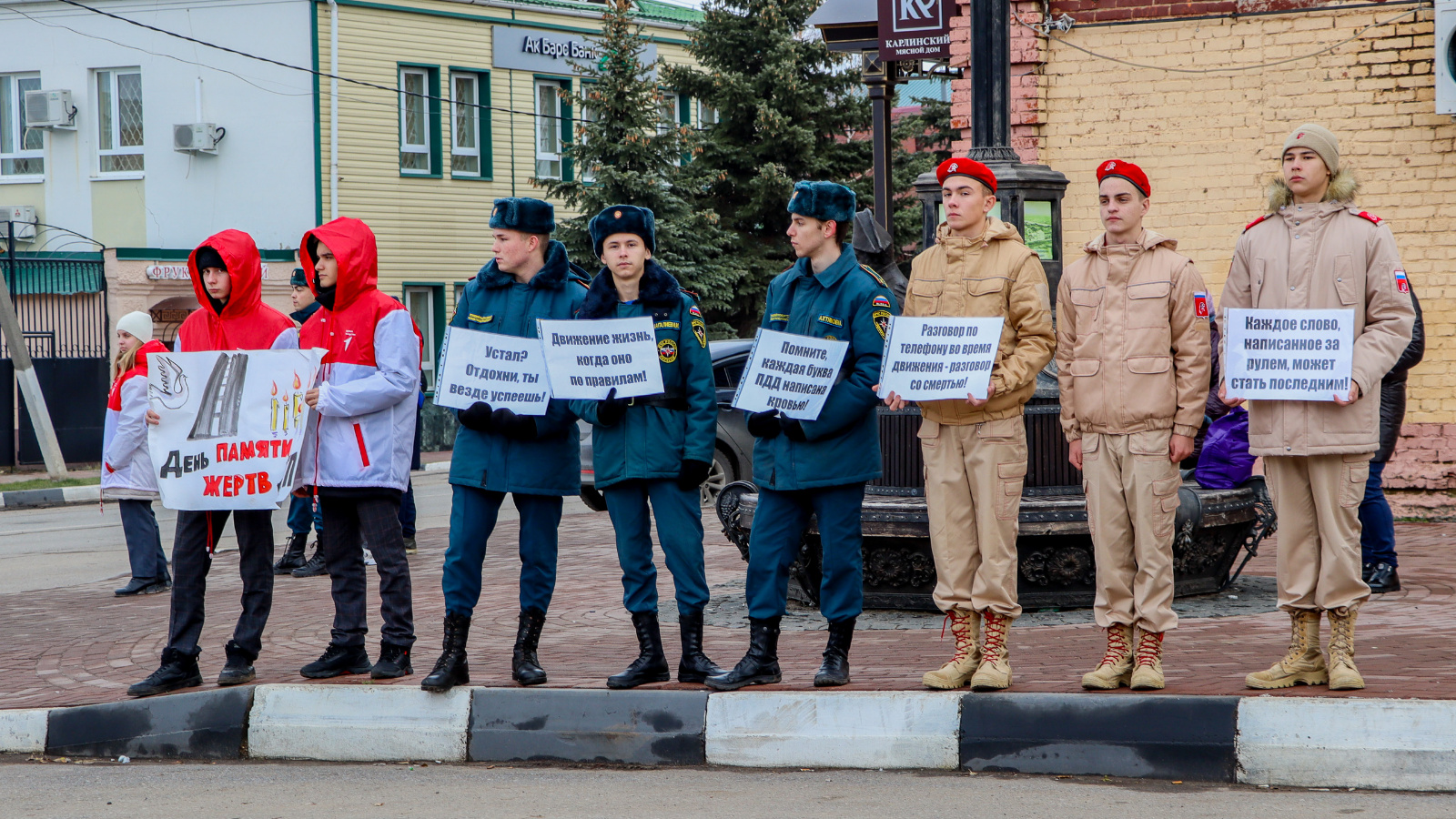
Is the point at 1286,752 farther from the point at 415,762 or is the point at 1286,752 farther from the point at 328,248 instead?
the point at 328,248

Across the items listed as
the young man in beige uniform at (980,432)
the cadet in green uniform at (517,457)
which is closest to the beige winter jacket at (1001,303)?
the young man in beige uniform at (980,432)

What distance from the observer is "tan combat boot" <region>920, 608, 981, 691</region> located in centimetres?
554

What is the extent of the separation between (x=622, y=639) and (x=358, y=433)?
1765 mm

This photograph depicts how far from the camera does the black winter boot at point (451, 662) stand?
573 cm

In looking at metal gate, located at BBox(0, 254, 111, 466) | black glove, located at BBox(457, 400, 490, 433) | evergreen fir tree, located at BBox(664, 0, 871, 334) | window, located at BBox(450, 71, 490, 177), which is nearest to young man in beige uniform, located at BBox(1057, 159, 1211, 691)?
black glove, located at BBox(457, 400, 490, 433)

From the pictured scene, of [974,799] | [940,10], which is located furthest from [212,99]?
[974,799]

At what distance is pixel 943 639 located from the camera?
6.84 m

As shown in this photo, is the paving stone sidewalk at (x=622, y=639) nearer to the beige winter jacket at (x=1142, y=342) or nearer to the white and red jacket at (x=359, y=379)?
the white and red jacket at (x=359, y=379)

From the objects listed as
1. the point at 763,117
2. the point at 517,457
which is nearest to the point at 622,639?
the point at 517,457

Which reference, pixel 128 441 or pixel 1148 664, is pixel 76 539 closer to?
pixel 128 441

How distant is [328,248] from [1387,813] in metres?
4.29

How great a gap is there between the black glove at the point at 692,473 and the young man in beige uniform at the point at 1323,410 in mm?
1924

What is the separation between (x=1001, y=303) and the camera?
5.56 meters

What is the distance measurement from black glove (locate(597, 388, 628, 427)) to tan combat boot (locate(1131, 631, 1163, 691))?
6.86 ft
